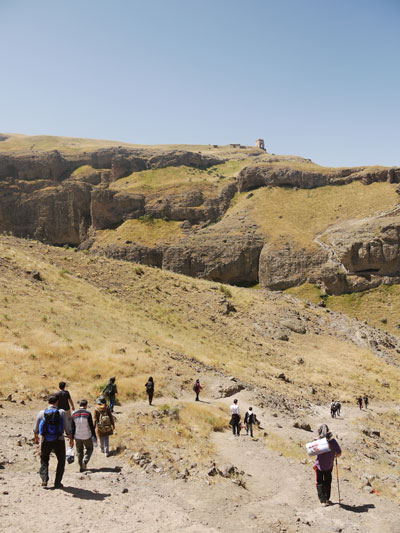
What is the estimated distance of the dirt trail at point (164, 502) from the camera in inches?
291

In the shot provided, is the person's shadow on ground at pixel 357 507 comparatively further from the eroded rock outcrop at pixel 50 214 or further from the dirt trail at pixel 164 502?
the eroded rock outcrop at pixel 50 214

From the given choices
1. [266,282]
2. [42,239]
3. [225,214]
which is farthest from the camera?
[42,239]

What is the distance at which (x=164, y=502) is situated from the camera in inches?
343

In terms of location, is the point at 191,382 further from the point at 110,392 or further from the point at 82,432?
the point at 82,432

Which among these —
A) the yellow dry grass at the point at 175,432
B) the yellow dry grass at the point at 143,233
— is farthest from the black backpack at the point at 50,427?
the yellow dry grass at the point at 143,233

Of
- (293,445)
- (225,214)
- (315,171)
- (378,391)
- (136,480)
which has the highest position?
(315,171)

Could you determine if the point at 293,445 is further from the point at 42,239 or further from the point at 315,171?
the point at 42,239

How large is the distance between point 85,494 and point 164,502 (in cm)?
165

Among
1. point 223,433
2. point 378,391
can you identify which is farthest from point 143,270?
point 223,433

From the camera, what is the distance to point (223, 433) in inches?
648

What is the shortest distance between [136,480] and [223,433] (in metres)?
7.14

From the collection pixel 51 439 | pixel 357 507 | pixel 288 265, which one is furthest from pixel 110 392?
pixel 288 265

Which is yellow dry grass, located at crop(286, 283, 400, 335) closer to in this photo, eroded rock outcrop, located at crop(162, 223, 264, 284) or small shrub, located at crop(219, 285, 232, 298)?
eroded rock outcrop, located at crop(162, 223, 264, 284)

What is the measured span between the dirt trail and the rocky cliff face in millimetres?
52801
